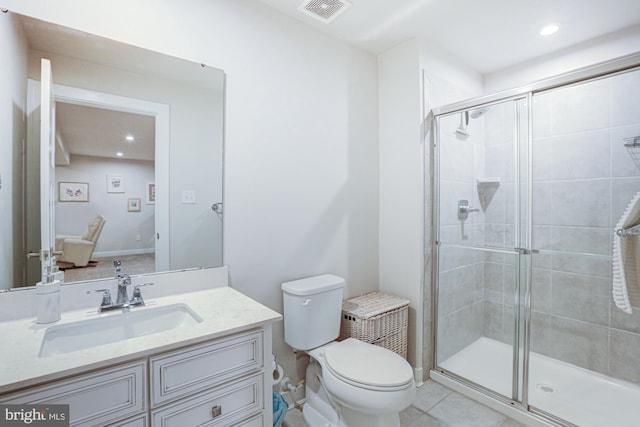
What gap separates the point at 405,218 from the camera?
2.33m

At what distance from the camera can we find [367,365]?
1562 mm

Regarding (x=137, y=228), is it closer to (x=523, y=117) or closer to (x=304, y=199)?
(x=304, y=199)

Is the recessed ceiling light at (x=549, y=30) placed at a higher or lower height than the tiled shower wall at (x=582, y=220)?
higher

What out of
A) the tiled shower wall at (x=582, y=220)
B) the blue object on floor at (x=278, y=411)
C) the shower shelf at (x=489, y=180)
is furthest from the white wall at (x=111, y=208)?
the tiled shower wall at (x=582, y=220)

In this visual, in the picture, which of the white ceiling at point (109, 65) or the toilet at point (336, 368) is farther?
the toilet at point (336, 368)

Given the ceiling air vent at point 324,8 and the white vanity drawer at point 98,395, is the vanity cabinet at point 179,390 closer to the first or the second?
the white vanity drawer at point 98,395

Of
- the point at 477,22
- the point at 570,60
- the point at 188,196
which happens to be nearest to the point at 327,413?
the point at 188,196

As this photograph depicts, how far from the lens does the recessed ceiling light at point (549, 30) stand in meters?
2.10

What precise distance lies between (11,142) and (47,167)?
14 centimetres

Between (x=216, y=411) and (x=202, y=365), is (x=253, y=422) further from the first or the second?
(x=202, y=365)

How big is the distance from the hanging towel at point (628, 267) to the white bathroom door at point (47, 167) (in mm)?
2699

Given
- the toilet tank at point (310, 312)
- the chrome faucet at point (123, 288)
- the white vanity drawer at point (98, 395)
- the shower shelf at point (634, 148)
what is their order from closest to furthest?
the white vanity drawer at point (98, 395)
the chrome faucet at point (123, 288)
the toilet tank at point (310, 312)
the shower shelf at point (634, 148)

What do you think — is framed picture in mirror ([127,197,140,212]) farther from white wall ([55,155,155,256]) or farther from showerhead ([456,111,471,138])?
showerhead ([456,111,471,138])

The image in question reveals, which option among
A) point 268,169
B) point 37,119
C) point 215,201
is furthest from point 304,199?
point 37,119
